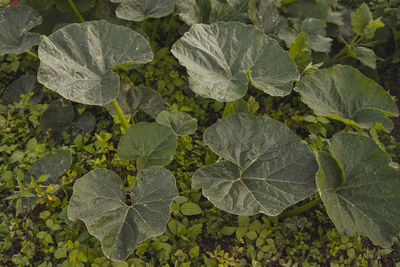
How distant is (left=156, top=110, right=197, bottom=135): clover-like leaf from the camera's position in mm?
2174

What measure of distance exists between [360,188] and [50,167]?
165 centimetres

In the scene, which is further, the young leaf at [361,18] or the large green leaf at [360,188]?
the young leaf at [361,18]

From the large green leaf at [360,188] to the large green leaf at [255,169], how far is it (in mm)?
102

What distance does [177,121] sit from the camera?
7.21 ft

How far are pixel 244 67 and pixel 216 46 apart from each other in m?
0.20

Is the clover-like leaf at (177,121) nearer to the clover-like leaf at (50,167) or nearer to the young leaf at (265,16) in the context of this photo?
the clover-like leaf at (50,167)

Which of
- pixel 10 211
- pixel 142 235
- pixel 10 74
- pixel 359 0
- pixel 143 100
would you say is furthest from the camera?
pixel 359 0

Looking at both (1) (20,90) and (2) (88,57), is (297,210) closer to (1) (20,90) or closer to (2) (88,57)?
(2) (88,57)

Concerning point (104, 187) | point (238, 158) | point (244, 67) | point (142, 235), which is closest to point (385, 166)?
point (238, 158)

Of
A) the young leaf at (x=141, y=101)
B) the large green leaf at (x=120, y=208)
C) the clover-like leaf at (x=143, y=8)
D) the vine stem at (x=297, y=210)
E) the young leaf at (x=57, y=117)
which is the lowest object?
the vine stem at (x=297, y=210)

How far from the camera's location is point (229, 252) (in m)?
2.07

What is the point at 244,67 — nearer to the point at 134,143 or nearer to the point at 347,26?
the point at 134,143

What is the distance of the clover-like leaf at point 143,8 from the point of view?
2.42 metres

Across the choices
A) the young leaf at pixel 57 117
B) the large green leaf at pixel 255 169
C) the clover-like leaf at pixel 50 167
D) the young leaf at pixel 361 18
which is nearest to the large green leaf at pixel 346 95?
the large green leaf at pixel 255 169
